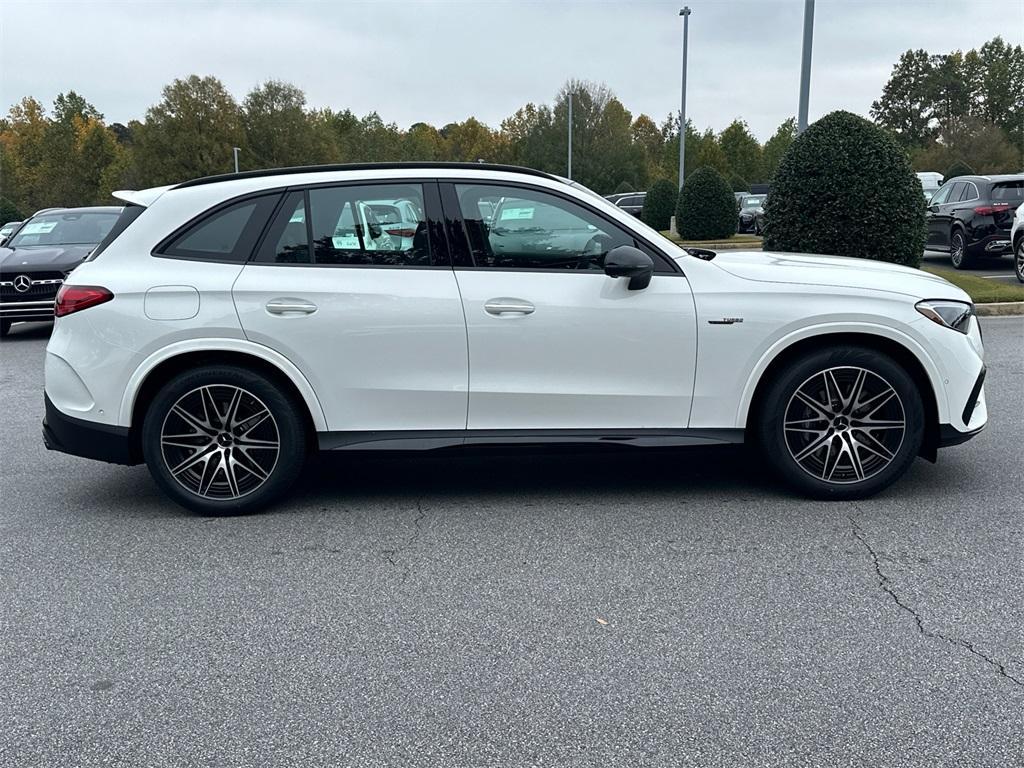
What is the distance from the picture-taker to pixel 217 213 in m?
5.08

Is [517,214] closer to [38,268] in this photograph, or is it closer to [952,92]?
[38,268]

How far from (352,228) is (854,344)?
2709 millimetres

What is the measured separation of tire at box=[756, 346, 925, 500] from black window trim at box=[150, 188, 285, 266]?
2.78 metres

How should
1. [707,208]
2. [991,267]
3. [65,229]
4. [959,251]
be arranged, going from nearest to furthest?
[65,229], [959,251], [991,267], [707,208]

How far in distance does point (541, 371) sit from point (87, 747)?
2742 millimetres

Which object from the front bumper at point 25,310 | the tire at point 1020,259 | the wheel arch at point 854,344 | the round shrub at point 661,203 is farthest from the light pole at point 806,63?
the round shrub at point 661,203

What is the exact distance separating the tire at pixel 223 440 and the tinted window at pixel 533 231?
4.35 ft

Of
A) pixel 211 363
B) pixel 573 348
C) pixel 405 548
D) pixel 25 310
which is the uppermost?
pixel 573 348

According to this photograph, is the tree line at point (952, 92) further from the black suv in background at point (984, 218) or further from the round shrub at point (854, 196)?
the round shrub at point (854, 196)

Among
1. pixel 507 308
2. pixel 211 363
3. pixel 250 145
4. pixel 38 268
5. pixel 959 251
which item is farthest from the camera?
pixel 250 145

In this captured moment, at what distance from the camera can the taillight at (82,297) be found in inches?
194

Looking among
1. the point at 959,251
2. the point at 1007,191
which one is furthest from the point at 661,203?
the point at 1007,191

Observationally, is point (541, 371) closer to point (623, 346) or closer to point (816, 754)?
point (623, 346)

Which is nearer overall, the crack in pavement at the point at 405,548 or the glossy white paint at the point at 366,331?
the crack in pavement at the point at 405,548
